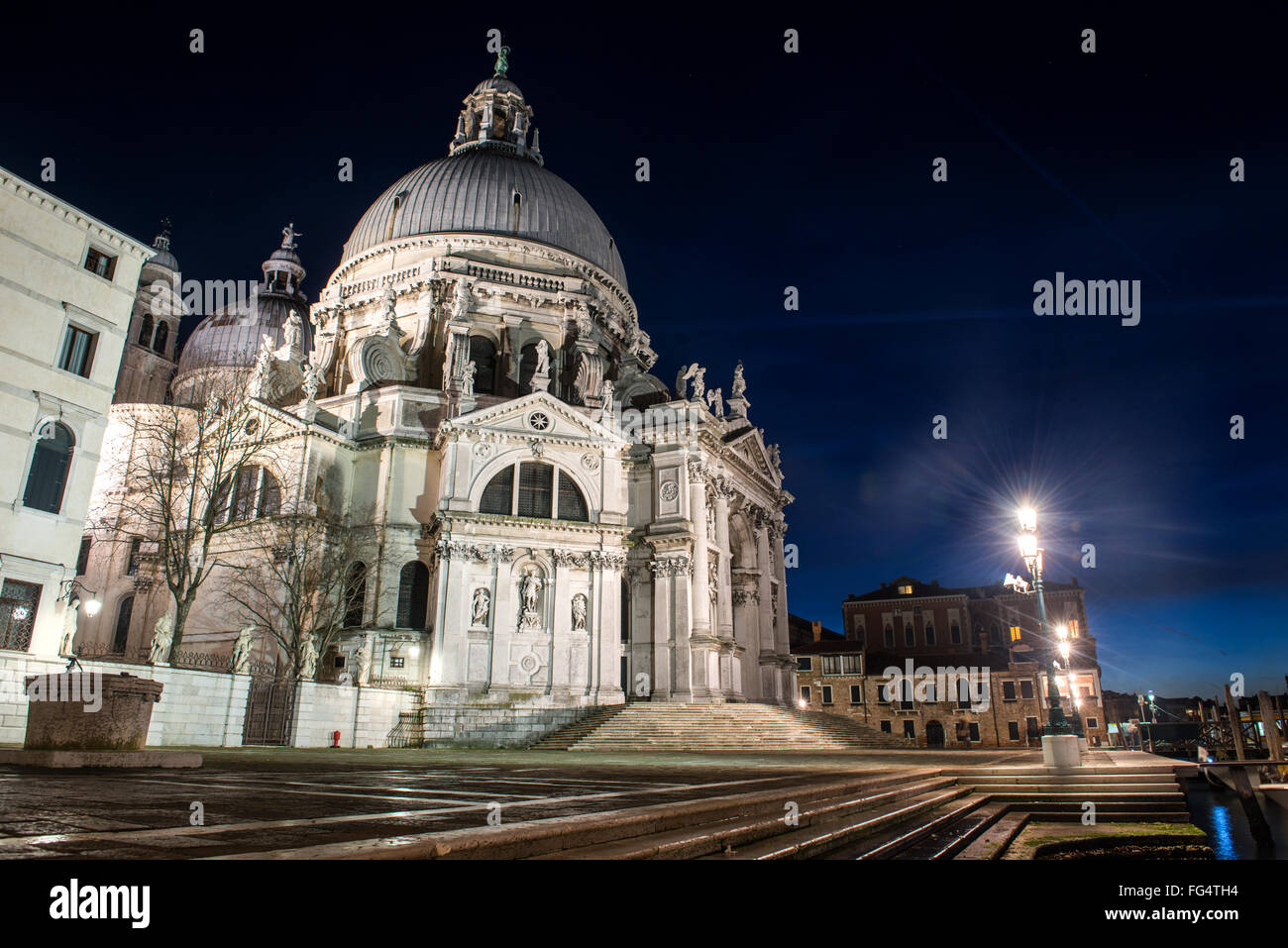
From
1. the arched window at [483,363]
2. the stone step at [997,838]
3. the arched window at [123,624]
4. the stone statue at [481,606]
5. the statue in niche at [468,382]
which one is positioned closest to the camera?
the stone step at [997,838]

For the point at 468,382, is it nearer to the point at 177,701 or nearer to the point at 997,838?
the point at 177,701

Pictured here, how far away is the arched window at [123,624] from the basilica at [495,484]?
0.12 m

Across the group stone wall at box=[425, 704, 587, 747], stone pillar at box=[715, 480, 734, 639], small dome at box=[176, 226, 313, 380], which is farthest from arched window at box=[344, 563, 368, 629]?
small dome at box=[176, 226, 313, 380]

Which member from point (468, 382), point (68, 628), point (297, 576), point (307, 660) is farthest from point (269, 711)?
point (468, 382)

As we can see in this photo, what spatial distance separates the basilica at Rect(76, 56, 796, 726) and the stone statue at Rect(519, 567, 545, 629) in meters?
0.08

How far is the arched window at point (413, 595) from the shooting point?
34.6 m

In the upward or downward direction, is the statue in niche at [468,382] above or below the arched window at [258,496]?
above

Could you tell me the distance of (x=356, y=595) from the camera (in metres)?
34.3

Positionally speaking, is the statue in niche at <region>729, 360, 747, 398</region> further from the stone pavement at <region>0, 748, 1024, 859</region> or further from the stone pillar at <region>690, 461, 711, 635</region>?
the stone pavement at <region>0, 748, 1024, 859</region>

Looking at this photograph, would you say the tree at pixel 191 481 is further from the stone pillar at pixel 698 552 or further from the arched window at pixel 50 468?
the stone pillar at pixel 698 552

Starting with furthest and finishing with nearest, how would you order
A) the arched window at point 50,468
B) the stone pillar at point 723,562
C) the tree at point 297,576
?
the stone pillar at point 723,562 < the tree at point 297,576 < the arched window at point 50,468

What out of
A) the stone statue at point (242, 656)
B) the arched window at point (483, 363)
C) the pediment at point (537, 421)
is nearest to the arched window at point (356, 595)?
the pediment at point (537, 421)
